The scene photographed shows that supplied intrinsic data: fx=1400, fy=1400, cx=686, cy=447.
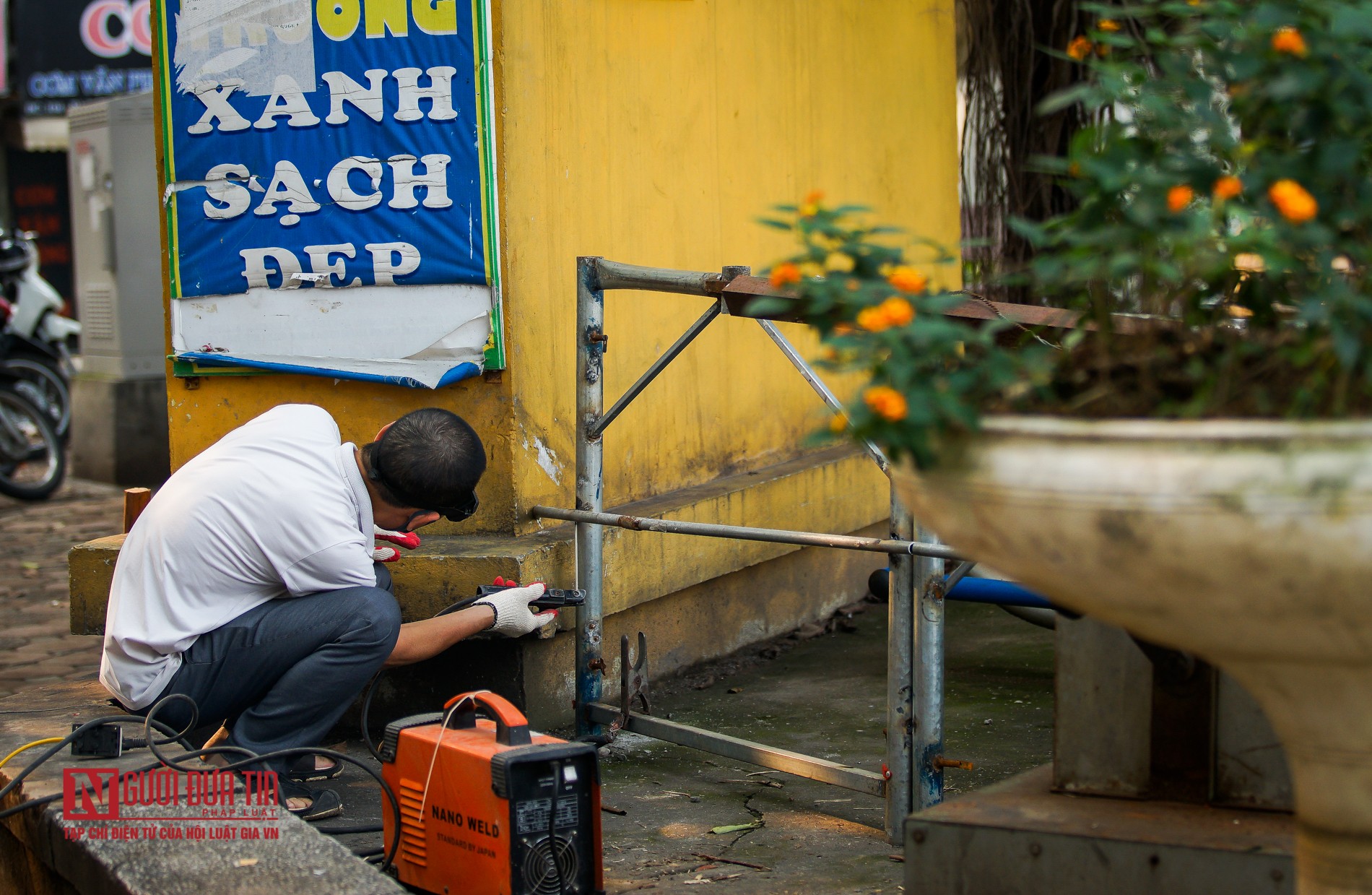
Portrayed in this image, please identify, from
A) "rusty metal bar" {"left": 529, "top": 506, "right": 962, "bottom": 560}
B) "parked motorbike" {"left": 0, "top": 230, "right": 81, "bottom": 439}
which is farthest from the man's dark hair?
"parked motorbike" {"left": 0, "top": 230, "right": 81, "bottom": 439}

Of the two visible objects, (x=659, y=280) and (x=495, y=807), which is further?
(x=659, y=280)

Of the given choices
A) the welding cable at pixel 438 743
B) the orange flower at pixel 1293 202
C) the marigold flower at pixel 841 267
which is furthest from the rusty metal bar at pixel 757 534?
the orange flower at pixel 1293 202

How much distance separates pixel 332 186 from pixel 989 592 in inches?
82.7

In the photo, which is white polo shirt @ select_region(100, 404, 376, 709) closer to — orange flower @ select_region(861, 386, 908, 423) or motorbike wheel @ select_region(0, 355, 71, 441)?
orange flower @ select_region(861, 386, 908, 423)

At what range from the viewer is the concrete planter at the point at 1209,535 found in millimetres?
1300

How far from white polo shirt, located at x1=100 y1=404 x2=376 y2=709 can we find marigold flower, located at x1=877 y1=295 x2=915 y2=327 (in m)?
1.97

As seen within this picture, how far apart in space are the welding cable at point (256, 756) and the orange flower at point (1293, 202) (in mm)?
2054

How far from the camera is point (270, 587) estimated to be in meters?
3.25

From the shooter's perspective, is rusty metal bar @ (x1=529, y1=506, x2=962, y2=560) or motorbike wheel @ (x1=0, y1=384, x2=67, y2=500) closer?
rusty metal bar @ (x1=529, y1=506, x2=962, y2=560)

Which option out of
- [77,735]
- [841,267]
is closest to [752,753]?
[77,735]

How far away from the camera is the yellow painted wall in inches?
153

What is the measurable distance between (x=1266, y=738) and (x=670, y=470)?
101 inches

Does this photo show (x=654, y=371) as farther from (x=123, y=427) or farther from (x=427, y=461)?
(x=123, y=427)

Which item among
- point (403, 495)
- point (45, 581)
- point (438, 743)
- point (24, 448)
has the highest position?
point (403, 495)
